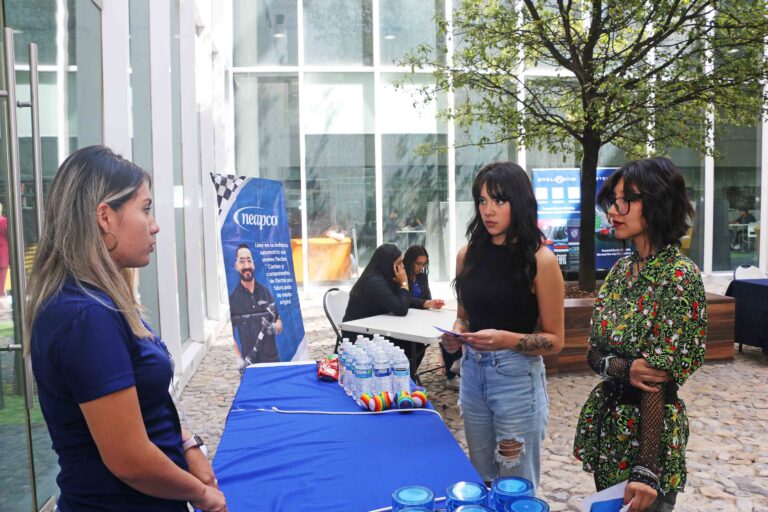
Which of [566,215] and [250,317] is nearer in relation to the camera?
[250,317]

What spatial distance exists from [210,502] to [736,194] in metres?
13.2

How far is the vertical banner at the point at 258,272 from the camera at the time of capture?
430 cm

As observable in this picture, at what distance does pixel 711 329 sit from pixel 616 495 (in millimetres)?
5434

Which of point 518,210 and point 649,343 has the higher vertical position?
point 518,210

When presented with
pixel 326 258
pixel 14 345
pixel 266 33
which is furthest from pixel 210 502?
pixel 266 33

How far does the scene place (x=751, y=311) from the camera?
6.41 meters

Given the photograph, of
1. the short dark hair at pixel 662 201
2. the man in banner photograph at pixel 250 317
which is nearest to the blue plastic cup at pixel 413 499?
the short dark hair at pixel 662 201

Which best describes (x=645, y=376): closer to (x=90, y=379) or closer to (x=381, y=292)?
(x=90, y=379)

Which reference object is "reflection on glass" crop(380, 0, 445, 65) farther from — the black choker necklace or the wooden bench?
the black choker necklace

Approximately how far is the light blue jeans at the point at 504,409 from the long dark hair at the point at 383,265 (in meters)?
2.81

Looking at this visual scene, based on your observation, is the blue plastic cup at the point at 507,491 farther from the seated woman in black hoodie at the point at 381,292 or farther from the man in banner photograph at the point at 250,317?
the seated woman in black hoodie at the point at 381,292

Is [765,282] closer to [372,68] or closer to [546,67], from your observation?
[546,67]

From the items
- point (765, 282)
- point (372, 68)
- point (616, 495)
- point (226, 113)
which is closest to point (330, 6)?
point (372, 68)

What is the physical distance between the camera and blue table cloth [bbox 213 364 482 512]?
1.81m
